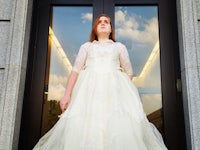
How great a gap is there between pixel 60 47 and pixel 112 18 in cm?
80

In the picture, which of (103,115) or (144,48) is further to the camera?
(144,48)

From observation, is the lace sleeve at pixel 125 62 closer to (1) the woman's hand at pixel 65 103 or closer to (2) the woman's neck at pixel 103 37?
(2) the woman's neck at pixel 103 37

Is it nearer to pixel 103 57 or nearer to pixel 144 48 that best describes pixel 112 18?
pixel 144 48

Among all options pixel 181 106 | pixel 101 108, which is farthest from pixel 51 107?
pixel 181 106

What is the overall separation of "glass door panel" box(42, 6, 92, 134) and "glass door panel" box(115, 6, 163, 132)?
493 millimetres

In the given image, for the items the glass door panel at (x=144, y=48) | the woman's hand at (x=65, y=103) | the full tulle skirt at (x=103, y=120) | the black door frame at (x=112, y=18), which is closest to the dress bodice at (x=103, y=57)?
the full tulle skirt at (x=103, y=120)

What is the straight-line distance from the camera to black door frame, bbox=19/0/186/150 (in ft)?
9.75

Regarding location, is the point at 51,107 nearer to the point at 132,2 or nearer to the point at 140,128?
the point at 140,128

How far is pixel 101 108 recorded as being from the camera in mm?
2375

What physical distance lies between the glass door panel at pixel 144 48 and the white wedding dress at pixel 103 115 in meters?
0.52

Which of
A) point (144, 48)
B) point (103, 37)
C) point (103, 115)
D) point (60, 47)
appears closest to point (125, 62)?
point (103, 37)

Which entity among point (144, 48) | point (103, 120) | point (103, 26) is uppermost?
point (103, 26)

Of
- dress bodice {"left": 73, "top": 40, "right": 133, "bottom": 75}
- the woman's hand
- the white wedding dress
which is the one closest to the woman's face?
dress bodice {"left": 73, "top": 40, "right": 133, "bottom": 75}

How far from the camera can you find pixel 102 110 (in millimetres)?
2361
